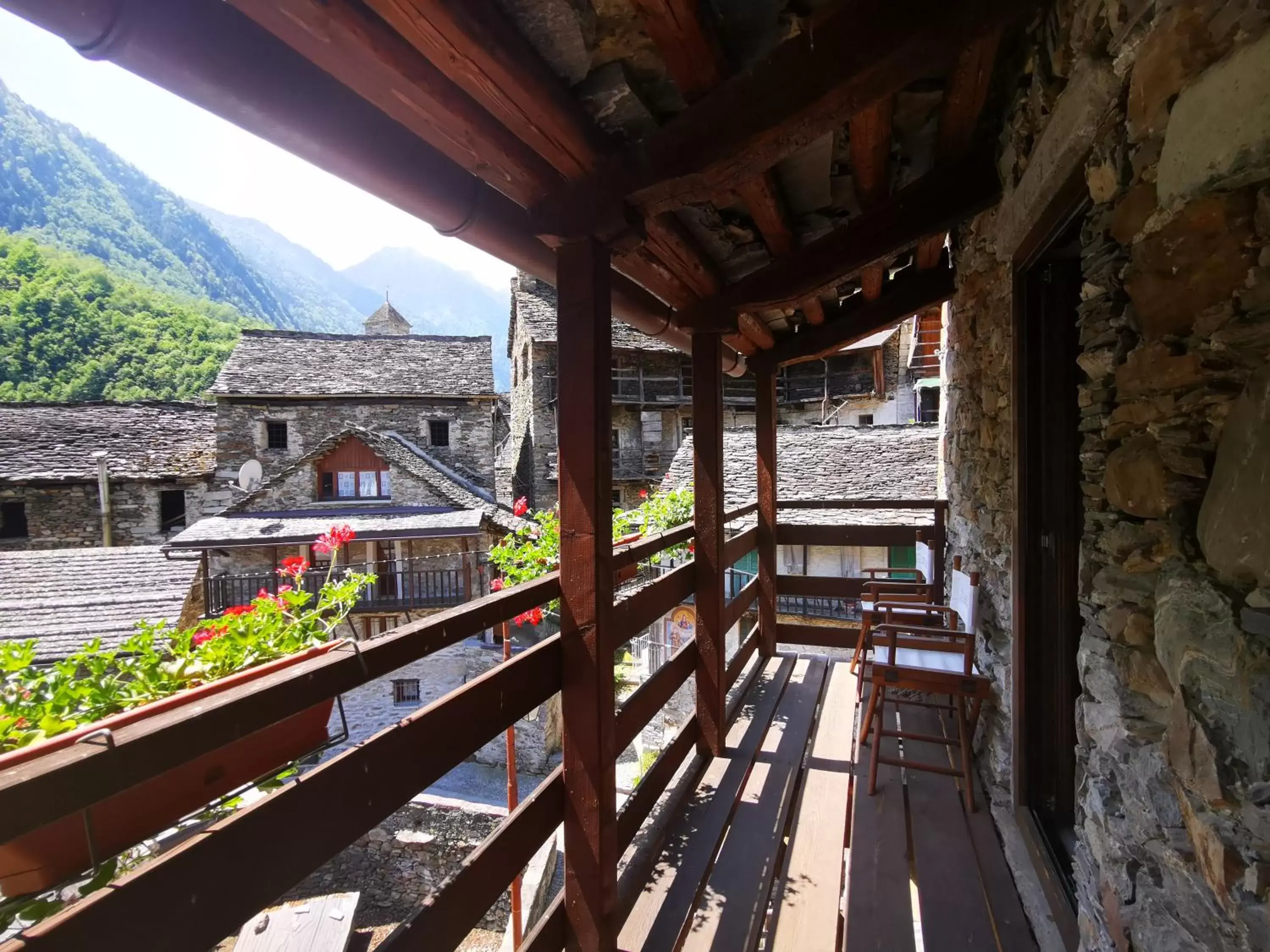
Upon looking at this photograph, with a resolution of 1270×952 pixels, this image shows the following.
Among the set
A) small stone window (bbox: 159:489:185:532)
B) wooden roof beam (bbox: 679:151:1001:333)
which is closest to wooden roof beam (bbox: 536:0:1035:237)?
wooden roof beam (bbox: 679:151:1001:333)

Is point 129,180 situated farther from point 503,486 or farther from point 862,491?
point 862,491

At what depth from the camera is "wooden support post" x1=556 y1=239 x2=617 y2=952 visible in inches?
61.6

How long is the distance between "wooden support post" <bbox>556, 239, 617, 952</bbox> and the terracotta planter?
64cm

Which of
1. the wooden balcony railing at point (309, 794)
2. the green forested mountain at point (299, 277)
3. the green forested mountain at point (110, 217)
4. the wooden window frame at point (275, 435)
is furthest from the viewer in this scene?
the green forested mountain at point (299, 277)

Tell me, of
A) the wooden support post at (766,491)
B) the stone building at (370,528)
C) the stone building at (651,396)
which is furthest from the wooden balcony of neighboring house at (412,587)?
the wooden support post at (766,491)

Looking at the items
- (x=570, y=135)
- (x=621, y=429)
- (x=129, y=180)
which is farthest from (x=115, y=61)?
(x=129, y=180)

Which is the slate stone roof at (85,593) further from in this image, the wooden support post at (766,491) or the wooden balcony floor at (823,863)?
the wooden balcony floor at (823,863)

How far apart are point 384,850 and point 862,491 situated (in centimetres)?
794

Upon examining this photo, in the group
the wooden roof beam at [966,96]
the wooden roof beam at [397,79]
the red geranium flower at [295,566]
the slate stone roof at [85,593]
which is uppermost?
the wooden roof beam at [966,96]

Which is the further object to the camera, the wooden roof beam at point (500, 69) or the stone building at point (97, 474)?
the stone building at point (97, 474)

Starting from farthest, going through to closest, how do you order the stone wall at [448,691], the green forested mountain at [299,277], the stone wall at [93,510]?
the green forested mountain at [299,277] < the stone wall at [93,510] < the stone wall at [448,691]

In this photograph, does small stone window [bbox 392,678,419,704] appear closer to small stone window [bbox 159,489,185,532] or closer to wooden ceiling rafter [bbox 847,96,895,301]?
small stone window [bbox 159,489,185,532]

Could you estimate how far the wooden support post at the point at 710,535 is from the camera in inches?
108

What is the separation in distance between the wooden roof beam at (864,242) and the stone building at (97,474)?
1459cm
